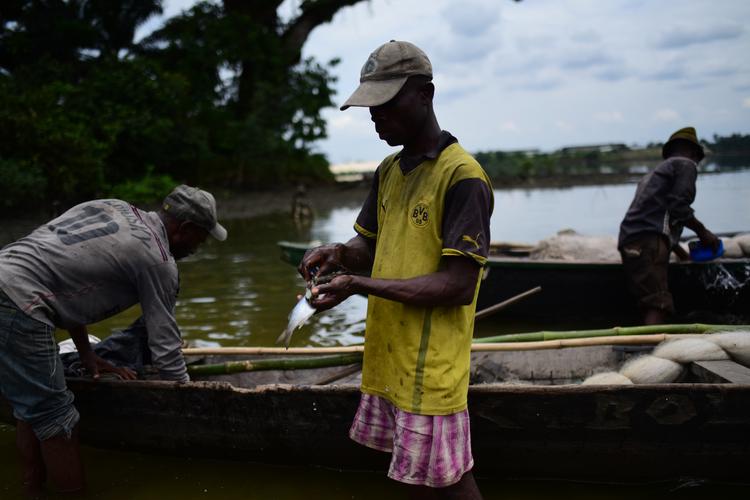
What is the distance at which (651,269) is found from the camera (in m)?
5.68

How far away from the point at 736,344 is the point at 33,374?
345cm

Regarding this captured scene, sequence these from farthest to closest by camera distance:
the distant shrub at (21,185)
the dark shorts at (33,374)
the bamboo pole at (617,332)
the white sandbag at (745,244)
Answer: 1. the distant shrub at (21,185)
2. the white sandbag at (745,244)
3. the bamboo pole at (617,332)
4. the dark shorts at (33,374)

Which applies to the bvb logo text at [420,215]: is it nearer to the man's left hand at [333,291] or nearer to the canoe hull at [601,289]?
the man's left hand at [333,291]

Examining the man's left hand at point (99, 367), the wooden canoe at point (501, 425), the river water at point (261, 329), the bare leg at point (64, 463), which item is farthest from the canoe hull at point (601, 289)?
the bare leg at point (64, 463)

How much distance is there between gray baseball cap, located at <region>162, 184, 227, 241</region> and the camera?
130 inches

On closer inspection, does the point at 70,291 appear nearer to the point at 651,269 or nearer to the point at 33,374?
the point at 33,374

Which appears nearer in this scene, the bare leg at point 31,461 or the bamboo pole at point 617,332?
the bare leg at point 31,461

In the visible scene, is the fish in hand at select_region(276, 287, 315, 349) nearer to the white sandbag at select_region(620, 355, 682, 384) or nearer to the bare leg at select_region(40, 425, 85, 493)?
the bare leg at select_region(40, 425, 85, 493)

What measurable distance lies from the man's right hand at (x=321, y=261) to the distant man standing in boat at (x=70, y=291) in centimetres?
104

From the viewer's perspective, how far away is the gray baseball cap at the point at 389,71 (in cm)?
211

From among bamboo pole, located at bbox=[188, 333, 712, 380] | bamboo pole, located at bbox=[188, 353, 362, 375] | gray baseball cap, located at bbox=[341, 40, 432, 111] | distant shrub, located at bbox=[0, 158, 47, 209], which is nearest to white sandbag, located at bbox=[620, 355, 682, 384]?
bamboo pole, located at bbox=[188, 333, 712, 380]

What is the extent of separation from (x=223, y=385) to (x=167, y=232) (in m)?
Result: 0.82

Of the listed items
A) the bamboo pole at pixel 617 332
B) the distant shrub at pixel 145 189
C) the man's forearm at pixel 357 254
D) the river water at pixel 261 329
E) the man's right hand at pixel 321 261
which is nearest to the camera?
the man's right hand at pixel 321 261

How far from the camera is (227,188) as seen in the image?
22297mm
